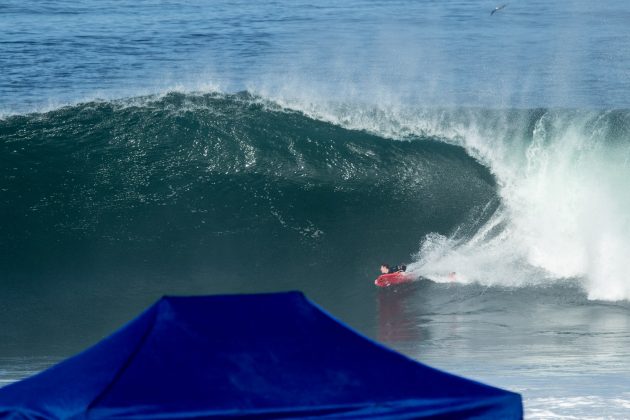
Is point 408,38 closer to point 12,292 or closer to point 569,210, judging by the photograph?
point 569,210

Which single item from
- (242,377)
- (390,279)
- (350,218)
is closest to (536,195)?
(350,218)

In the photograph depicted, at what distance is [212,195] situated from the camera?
52.1 ft

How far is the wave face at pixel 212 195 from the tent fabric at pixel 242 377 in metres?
7.99

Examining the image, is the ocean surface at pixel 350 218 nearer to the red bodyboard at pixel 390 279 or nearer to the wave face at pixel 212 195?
the wave face at pixel 212 195

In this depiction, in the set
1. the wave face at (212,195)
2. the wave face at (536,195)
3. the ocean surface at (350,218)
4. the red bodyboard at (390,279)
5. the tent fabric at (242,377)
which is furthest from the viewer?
the wave face at (212,195)

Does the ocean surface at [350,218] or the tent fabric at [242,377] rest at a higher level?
the tent fabric at [242,377]

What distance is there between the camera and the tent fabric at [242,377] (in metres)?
4.54

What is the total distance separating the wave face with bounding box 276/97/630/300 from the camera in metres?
13.7

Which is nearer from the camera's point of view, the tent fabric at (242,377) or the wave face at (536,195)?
the tent fabric at (242,377)

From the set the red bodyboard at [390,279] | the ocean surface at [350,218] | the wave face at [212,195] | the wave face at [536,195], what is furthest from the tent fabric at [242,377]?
the wave face at [536,195]

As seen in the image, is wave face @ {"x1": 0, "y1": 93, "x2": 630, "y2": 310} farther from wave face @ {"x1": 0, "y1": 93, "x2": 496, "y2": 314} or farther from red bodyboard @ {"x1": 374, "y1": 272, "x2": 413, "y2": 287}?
red bodyboard @ {"x1": 374, "y1": 272, "x2": 413, "y2": 287}

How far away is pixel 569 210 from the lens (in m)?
15.2

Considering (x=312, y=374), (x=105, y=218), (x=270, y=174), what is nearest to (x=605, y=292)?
(x=270, y=174)

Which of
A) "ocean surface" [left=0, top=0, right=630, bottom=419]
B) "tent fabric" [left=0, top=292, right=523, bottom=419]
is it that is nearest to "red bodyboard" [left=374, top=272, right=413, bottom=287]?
"ocean surface" [left=0, top=0, right=630, bottom=419]
